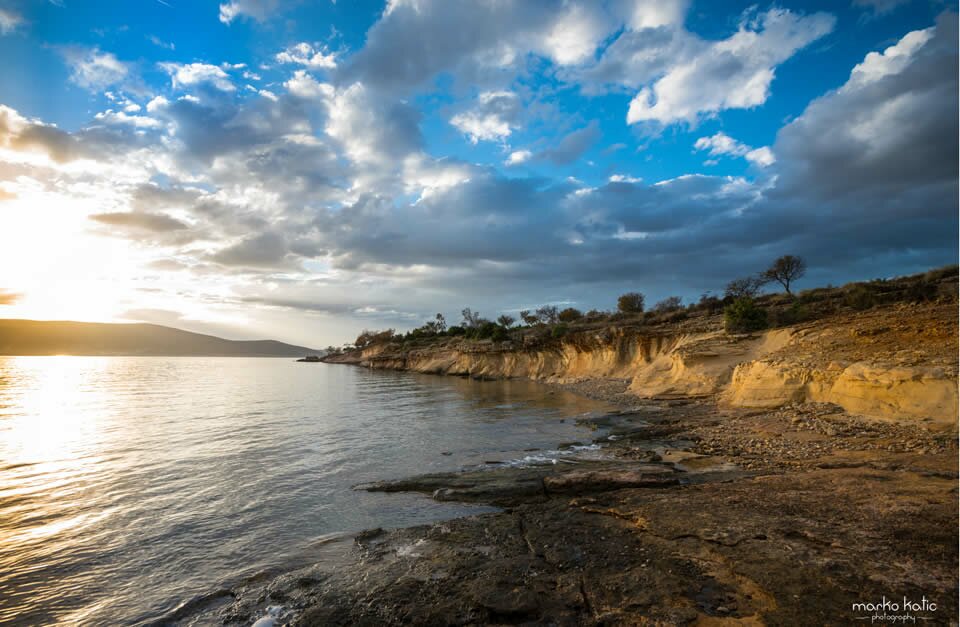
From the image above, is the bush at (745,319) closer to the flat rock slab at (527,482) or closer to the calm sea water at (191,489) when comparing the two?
the calm sea water at (191,489)

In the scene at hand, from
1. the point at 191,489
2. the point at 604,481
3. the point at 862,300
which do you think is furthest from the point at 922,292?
the point at 191,489

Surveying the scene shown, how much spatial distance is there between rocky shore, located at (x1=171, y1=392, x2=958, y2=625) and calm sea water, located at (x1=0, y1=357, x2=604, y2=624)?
51.6 inches

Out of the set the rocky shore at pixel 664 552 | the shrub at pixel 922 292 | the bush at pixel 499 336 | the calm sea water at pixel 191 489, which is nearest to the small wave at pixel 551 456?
the calm sea water at pixel 191 489

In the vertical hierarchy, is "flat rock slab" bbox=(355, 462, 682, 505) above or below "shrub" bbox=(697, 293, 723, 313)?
below

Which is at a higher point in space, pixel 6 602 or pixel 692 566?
pixel 692 566

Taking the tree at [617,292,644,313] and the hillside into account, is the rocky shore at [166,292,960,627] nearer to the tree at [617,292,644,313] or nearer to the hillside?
the hillside

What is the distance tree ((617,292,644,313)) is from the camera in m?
71.9

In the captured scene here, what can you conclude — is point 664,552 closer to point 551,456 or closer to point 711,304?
point 551,456

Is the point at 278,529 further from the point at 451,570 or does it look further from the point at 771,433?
the point at 771,433

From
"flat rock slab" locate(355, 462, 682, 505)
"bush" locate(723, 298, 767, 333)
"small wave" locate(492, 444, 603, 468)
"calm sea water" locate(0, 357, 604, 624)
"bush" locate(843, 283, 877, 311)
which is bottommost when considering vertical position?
"calm sea water" locate(0, 357, 604, 624)

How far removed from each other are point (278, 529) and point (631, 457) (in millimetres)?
9852

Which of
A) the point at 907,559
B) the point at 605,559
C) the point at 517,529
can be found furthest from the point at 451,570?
the point at 907,559

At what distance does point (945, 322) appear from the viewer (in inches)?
562

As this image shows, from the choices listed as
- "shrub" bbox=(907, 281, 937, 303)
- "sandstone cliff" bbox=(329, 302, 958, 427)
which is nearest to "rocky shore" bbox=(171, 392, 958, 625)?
"sandstone cliff" bbox=(329, 302, 958, 427)
